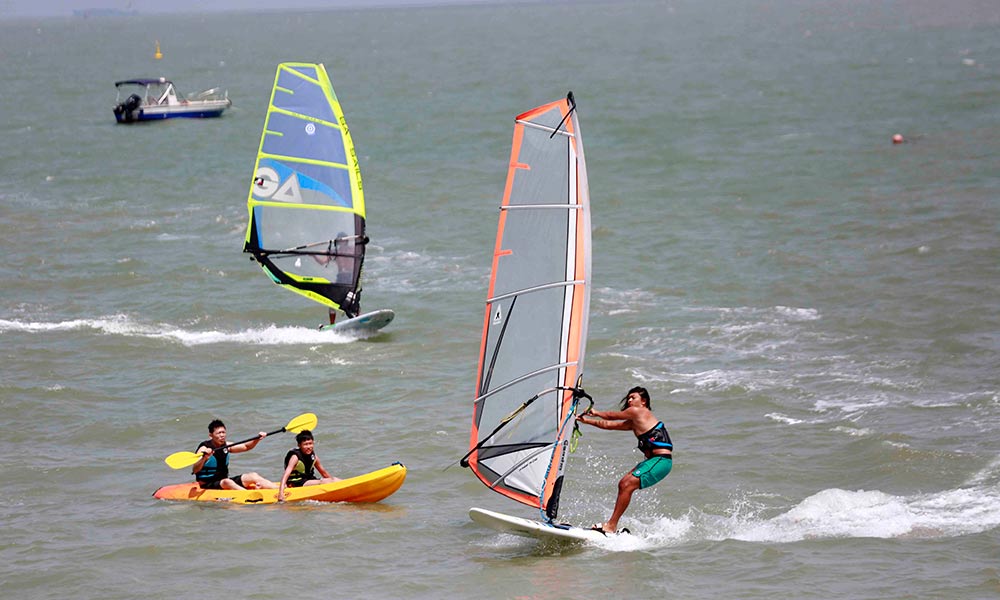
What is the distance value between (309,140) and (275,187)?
94 centimetres

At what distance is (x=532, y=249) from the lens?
11172mm

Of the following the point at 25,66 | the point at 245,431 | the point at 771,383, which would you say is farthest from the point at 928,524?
the point at 25,66

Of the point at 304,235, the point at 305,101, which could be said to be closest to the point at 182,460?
the point at 304,235

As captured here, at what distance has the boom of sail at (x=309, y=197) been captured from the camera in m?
19.8

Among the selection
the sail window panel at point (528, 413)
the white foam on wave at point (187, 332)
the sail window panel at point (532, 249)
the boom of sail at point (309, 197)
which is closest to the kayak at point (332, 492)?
the sail window panel at point (528, 413)

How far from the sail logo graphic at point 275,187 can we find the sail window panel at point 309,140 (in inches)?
14.1

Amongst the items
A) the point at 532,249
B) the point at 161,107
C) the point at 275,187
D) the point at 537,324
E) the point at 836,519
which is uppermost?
the point at 161,107

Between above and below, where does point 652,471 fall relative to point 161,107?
below

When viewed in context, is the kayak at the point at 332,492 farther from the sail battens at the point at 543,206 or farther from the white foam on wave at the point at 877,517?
the white foam on wave at the point at 877,517

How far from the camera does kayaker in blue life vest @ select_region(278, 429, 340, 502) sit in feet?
42.2

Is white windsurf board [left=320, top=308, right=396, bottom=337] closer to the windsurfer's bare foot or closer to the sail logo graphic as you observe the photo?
the sail logo graphic

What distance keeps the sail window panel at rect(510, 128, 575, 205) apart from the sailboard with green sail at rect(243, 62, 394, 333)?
893 centimetres

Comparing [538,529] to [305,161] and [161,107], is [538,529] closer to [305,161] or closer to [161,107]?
[305,161]

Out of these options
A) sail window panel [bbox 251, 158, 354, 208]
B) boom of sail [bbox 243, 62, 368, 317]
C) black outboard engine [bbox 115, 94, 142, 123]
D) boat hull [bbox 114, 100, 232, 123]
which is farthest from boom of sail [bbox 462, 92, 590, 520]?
black outboard engine [bbox 115, 94, 142, 123]
